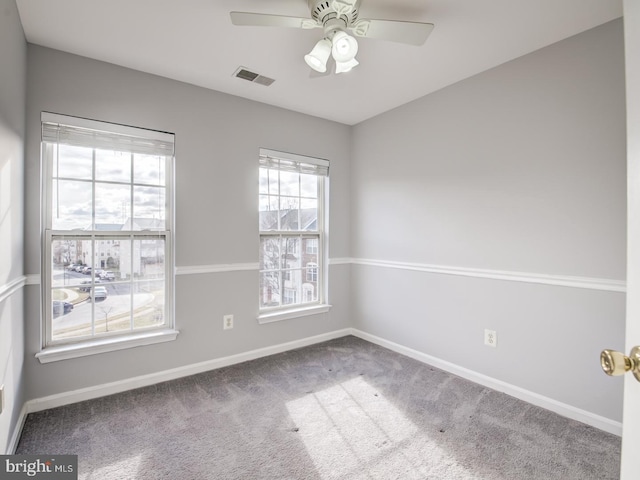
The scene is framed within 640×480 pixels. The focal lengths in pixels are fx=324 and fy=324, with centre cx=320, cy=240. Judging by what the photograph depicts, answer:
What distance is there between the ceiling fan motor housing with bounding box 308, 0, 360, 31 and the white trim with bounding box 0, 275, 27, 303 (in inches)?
79.1

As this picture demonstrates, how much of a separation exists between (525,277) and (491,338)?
21.7 inches

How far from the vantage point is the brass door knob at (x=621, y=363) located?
0.71 m

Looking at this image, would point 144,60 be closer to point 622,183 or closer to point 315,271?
point 315,271

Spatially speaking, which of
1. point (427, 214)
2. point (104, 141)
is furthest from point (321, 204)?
point (104, 141)

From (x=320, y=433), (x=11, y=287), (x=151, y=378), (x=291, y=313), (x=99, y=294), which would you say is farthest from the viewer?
(x=291, y=313)

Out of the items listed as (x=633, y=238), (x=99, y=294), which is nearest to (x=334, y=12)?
(x=633, y=238)

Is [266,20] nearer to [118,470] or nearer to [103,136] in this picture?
[103,136]

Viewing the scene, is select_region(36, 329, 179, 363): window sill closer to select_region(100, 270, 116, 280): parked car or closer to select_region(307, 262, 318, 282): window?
select_region(100, 270, 116, 280): parked car

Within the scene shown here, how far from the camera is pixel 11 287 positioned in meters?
1.71

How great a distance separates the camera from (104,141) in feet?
7.84

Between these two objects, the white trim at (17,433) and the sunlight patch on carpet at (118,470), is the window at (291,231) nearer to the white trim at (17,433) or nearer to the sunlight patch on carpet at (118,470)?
the sunlight patch on carpet at (118,470)

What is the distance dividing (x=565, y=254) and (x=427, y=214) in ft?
3.63

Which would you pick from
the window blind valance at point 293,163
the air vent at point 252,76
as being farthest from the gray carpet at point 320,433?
the air vent at point 252,76

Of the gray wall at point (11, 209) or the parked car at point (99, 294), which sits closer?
the gray wall at point (11, 209)
